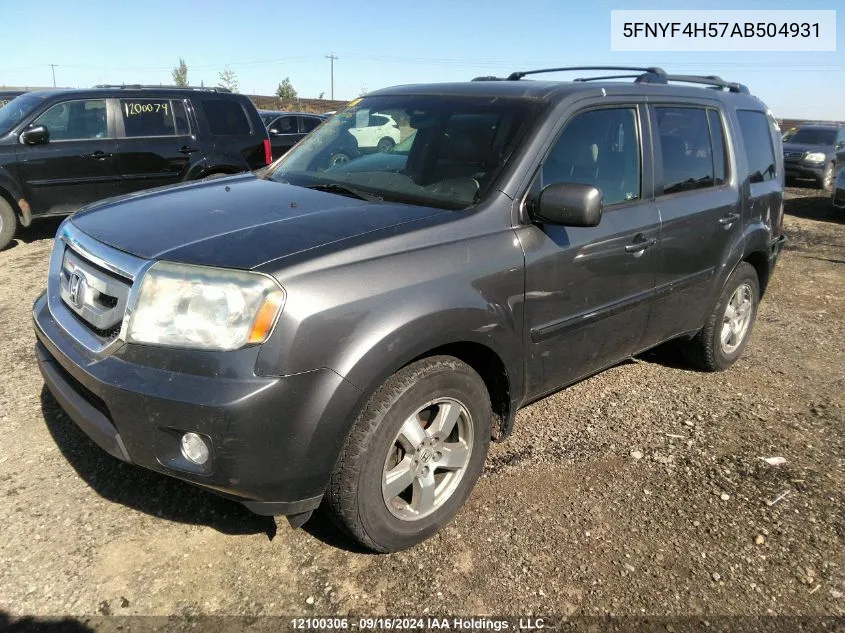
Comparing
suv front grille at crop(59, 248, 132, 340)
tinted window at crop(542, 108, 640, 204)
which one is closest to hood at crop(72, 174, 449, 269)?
suv front grille at crop(59, 248, 132, 340)

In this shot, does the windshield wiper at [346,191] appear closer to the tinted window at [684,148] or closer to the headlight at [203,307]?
the headlight at [203,307]

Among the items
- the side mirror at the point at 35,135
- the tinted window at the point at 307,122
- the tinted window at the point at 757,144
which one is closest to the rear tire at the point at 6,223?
the side mirror at the point at 35,135

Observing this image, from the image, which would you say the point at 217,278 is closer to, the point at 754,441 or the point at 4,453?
the point at 4,453

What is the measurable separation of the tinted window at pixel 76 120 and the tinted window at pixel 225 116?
122 centimetres

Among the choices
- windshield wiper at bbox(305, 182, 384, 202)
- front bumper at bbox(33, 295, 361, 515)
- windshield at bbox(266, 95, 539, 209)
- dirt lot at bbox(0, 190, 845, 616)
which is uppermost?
windshield at bbox(266, 95, 539, 209)

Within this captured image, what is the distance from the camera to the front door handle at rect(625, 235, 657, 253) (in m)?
3.22

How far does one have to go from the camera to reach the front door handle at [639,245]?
3.22 m

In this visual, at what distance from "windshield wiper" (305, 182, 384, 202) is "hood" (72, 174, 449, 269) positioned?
6 centimetres

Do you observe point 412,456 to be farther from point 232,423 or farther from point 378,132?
point 378,132

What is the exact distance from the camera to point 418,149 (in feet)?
10.4

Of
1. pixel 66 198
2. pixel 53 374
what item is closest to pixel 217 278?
pixel 53 374

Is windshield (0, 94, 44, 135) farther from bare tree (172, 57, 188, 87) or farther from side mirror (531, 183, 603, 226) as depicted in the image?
bare tree (172, 57, 188, 87)

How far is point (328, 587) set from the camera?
240 cm

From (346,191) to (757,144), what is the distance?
3.15m
